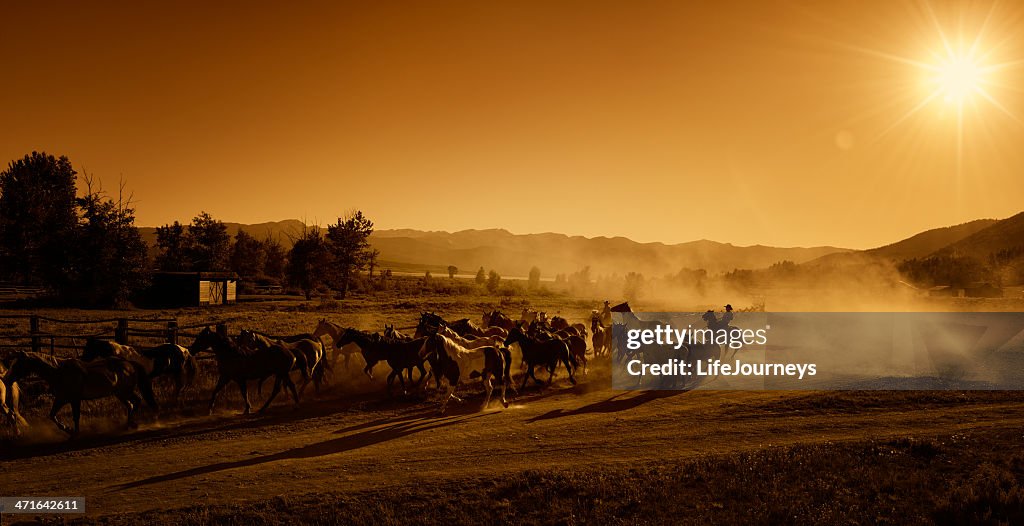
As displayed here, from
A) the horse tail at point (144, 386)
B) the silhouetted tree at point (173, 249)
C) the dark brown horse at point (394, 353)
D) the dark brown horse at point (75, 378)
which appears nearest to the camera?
the dark brown horse at point (75, 378)

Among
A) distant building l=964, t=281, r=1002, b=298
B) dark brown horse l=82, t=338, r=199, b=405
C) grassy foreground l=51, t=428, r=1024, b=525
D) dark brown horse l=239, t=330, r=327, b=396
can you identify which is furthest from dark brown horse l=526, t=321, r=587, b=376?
distant building l=964, t=281, r=1002, b=298

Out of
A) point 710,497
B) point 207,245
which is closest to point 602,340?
point 710,497

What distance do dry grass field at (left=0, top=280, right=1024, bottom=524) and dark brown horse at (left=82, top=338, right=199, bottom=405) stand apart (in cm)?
82

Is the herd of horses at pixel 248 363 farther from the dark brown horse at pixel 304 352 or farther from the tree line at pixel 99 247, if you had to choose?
the tree line at pixel 99 247

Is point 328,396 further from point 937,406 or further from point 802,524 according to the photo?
A: point 937,406

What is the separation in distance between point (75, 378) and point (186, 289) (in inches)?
1640

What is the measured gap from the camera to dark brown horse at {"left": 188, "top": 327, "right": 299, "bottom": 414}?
1453 cm

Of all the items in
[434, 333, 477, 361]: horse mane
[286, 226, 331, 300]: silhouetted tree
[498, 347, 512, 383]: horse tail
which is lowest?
[498, 347, 512, 383]: horse tail

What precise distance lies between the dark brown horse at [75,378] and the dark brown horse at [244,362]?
2.06 m

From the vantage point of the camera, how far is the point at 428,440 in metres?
12.0

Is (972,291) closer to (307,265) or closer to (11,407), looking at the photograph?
(307,265)

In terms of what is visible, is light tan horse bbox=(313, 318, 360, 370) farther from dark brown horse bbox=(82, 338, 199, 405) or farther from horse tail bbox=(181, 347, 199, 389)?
dark brown horse bbox=(82, 338, 199, 405)

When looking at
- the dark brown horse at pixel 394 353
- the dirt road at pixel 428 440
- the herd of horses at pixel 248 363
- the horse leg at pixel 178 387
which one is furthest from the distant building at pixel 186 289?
the dirt road at pixel 428 440

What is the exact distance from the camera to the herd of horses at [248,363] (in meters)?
12.2
